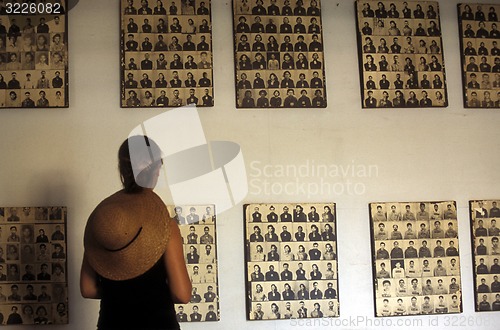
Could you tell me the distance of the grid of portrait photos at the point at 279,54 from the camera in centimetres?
312

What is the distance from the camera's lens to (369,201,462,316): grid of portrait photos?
10.2 ft

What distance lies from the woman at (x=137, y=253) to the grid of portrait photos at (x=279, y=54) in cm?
117

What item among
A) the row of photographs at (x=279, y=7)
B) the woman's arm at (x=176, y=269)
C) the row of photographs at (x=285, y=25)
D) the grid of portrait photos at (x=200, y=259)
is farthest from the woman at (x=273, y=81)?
the woman's arm at (x=176, y=269)

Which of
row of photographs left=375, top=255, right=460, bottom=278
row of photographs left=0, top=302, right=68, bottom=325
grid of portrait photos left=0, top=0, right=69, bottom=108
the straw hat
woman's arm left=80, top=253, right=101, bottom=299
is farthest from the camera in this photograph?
row of photographs left=375, top=255, right=460, bottom=278

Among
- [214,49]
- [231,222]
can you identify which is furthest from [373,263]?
[214,49]

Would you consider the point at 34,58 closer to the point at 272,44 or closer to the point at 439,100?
the point at 272,44

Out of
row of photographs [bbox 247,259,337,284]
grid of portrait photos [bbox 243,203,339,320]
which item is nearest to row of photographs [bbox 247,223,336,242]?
grid of portrait photos [bbox 243,203,339,320]

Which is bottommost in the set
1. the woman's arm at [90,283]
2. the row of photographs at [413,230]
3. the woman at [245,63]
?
the woman's arm at [90,283]

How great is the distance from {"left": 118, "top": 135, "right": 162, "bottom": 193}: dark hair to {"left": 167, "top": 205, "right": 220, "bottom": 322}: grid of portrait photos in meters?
1.00

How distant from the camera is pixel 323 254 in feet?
10.1

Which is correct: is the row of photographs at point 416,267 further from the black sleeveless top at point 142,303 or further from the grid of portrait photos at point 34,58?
the grid of portrait photos at point 34,58

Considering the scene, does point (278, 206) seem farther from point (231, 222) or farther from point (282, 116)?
point (282, 116)

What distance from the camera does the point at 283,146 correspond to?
123 inches

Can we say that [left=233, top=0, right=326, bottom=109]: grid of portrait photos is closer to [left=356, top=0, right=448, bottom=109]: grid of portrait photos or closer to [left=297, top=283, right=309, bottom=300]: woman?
[left=356, top=0, right=448, bottom=109]: grid of portrait photos
